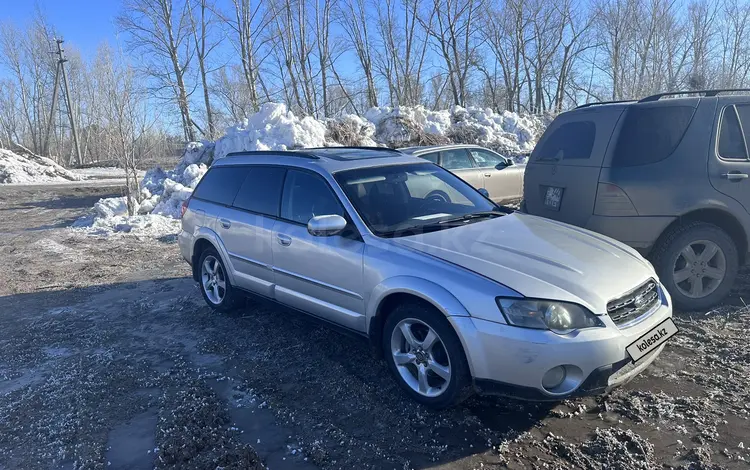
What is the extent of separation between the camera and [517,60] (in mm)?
38156

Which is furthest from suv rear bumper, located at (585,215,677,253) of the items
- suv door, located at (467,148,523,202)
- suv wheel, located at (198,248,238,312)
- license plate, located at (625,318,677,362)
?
suv door, located at (467,148,523,202)

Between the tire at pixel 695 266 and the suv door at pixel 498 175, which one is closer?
the tire at pixel 695 266

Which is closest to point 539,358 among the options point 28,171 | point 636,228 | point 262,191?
point 636,228

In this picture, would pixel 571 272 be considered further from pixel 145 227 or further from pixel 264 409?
pixel 145 227

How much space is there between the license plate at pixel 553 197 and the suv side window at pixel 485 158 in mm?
5372

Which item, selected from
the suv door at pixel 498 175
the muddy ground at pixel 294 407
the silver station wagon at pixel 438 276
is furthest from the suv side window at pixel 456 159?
the muddy ground at pixel 294 407

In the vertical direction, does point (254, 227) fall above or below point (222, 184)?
below

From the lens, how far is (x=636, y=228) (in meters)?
4.80

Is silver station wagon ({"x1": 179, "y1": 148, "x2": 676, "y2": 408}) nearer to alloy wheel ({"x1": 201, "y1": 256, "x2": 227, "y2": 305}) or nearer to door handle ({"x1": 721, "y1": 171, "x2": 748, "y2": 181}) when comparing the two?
alloy wheel ({"x1": 201, "y1": 256, "x2": 227, "y2": 305})

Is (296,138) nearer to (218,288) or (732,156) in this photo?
(218,288)

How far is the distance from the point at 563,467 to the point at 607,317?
0.89 meters

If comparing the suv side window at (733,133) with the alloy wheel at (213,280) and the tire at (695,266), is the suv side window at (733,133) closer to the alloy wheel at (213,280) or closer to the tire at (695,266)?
the tire at (695,266)

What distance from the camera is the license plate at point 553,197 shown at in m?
5.34

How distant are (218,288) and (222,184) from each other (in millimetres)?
1125
